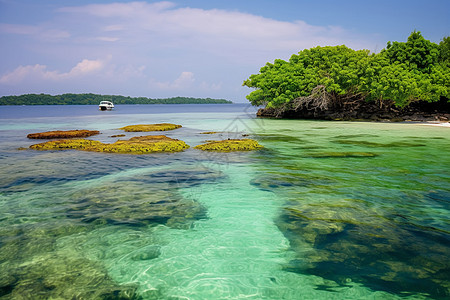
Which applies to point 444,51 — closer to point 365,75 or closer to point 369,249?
point 365,75

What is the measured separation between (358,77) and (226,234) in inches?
1676

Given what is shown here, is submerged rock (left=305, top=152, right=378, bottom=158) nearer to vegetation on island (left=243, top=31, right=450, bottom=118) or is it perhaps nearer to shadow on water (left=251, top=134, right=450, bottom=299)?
shadow on water (left=251, top=134, right=450, bottom=299)

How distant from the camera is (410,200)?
802 centimetres

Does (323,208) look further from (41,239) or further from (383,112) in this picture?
(383,112)

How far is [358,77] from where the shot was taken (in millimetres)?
42625

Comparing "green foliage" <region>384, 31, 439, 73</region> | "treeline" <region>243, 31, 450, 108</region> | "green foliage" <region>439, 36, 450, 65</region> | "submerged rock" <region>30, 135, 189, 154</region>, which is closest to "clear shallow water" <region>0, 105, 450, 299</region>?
"submerged rock" <region>30, 135, 189, 154</region>

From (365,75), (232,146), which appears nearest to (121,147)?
(232,146)

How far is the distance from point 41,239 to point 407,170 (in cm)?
1213

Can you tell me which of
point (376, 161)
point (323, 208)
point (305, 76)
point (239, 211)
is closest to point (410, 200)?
point (323, 208)

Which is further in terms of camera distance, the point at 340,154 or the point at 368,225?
the point at 340,154

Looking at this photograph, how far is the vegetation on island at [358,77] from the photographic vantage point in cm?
3925

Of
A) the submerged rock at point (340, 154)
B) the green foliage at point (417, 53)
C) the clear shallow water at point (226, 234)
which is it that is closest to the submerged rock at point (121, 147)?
the clear shallow water at point (226, 234)

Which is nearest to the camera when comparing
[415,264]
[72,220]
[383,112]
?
[415,264]

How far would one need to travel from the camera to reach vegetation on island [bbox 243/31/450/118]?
3925cm
